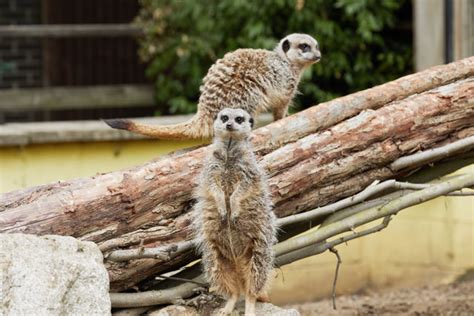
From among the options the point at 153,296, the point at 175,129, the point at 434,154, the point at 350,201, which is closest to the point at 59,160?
the point at 175,129

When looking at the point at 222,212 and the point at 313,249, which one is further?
the point at 313,249

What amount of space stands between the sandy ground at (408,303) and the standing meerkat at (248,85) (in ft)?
3.80

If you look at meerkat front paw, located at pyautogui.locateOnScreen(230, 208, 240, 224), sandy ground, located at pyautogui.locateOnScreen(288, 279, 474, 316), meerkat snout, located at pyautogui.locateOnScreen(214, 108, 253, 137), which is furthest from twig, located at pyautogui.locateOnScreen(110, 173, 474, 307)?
sandy ground, located at pyautogui.locateOnScreen(288, 279, 474, 316)

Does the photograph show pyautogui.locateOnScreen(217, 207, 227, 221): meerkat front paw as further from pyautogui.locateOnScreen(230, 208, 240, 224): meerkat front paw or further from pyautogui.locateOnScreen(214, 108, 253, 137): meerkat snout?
pyautogui.locateOnScreen(214, 108, 253, 137): meerkat snout

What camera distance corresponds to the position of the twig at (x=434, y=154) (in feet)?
12.4

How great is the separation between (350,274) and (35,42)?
154 inches

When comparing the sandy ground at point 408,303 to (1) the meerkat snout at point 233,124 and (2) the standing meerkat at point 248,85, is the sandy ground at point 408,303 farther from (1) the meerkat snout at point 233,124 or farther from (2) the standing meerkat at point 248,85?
(1) the meerkat snout at point 233,124

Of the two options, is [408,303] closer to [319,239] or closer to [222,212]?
[319,239]

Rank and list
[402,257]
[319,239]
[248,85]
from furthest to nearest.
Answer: [402,257]
[248,85]
[319,239]

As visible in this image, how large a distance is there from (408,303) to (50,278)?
2438 mm

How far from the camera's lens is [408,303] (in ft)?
16.8

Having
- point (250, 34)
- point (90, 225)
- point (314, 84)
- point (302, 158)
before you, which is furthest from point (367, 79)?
point (90, 225)

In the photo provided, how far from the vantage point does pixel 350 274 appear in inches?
214

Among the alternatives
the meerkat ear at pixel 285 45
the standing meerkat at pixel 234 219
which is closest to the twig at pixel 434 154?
the standing meerkat at pixel 234 219
